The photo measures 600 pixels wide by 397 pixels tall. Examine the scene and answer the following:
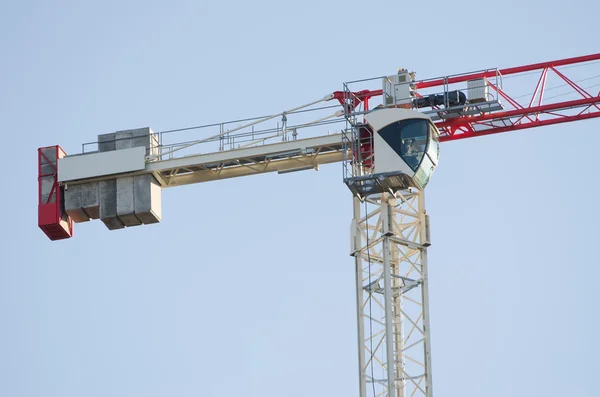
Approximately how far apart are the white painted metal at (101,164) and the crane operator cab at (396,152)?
31.5 feet

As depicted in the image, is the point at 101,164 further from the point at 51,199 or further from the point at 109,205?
the point at 51,199

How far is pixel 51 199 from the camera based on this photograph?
8312 cm

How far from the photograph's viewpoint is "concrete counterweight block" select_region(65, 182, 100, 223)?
8250 centimetres

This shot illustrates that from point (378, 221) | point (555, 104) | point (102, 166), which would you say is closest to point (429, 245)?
point (378, 221)

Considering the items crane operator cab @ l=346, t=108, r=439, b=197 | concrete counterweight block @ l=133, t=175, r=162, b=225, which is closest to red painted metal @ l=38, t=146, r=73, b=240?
concrete counterweight block @ l=133, t=175, r=162, b=225

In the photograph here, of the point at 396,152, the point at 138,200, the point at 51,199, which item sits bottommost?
the point at 138,200

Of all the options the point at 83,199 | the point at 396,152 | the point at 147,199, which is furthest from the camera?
the point at 83,199

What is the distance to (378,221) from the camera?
76750 millimetres

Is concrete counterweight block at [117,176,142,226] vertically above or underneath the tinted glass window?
underneath

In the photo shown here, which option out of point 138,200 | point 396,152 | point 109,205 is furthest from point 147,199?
point 396,152

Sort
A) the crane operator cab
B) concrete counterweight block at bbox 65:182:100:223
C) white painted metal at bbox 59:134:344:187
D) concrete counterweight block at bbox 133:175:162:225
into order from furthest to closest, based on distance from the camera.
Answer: concrete counterweight block at bbox 65:182:100:223 < concrete counterweight block at bbox 133:175:162:225 < white painted metal at bbox 59:134:344:187 < the crane operator cab

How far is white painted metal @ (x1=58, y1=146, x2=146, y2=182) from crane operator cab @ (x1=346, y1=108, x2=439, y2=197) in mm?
9586

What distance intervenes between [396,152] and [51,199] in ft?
49.2

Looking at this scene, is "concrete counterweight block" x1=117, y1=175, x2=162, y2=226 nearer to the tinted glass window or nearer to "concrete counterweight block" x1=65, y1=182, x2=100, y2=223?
"concrete counterweight block" x1=65, y1=182, x2=100, y2=223
